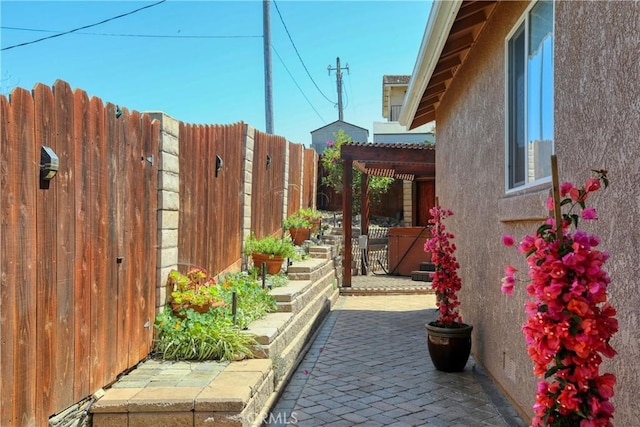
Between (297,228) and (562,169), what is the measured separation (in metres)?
7.87

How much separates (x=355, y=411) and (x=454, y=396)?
0.98 meters

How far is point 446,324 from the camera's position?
5.39m

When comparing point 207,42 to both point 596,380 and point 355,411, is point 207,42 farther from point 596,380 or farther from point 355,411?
point 596,380

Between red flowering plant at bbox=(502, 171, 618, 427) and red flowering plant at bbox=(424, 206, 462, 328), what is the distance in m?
3.44

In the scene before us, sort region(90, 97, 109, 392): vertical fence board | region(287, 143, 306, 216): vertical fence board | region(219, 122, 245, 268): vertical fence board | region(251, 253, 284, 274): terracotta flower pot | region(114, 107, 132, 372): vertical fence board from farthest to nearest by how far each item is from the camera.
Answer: region(287, 143, 306, 216): vertical fence board
region(251, 253, 284, 274): terracotta flower pot
region(219, 122, 245, 268): vertical fence board
region(114, 107, 132, 372): vertical fence board
region(90, 97, 109, 392): vertical fence board

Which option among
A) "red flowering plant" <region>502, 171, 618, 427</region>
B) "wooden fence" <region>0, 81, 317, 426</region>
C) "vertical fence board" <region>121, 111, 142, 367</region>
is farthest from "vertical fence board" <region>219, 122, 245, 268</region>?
"red flowering plant" <region>502, 171, 618, 427</region>

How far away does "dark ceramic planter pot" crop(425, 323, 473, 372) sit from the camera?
5184 millimetres

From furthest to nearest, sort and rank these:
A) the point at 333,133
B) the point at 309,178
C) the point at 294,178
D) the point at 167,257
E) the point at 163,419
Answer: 1. the point at 333,133
2. the point at 309,178
3. the point at 294,178
4. the point at 167,257
5. the point at 163,419

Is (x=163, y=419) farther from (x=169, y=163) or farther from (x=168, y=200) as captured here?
(x=169, y=163)

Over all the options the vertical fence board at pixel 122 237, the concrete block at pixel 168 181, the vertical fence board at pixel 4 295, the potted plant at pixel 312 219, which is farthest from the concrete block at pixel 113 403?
the potted plant at pixel 312 219

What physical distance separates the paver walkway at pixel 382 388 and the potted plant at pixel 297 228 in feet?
11.2

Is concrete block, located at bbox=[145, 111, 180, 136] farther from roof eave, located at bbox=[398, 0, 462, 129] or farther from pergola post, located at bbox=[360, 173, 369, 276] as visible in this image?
pergola post, located at bbox=[360, 173, 369, 276]

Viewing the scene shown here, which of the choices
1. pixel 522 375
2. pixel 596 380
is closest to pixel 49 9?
pixel 522 375

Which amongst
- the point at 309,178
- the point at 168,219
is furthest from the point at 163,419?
the point at 309,178
